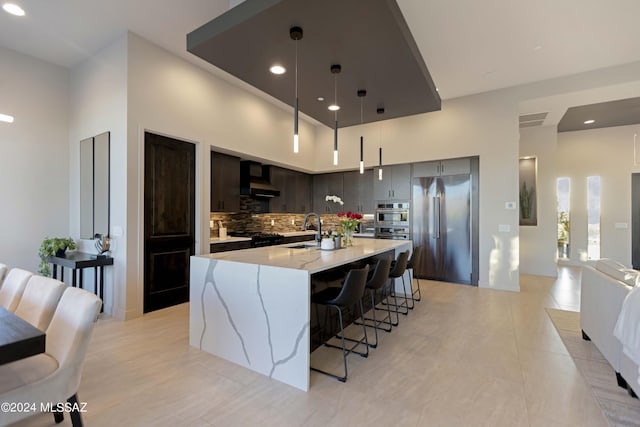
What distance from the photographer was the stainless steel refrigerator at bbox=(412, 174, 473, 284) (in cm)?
545

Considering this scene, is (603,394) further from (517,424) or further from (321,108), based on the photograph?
(321,108)

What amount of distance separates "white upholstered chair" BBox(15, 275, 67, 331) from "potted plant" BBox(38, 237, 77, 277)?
→ 2.30m

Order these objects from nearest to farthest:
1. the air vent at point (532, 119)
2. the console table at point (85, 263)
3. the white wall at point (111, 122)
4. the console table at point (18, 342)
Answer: the console table at point (18, 342), the console table at point (85, 263), the white wall at point (111, 122), the air vent at point (532, 119)

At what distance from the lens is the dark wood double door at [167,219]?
12.7ft

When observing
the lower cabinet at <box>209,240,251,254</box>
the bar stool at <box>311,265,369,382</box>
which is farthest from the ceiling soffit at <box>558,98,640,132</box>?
the lower cabinet at <box>209,240,251,254</box>

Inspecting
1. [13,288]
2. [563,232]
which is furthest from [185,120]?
[563,232]

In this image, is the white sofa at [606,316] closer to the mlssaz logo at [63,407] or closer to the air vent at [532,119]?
the mlssaz logo at [63,407]

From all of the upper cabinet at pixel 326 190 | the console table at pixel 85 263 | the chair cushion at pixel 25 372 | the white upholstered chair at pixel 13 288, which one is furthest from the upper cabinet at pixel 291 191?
the chair cushion at pixel 25 372

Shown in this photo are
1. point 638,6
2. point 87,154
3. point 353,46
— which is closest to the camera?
point 353,46

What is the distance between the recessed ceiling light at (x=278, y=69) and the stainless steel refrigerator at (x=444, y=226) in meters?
3.65

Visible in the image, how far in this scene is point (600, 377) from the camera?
232 cm

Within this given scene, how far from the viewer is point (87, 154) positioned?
4.16 meters

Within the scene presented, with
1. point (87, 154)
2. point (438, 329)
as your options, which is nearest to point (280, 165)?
point (87, 154)

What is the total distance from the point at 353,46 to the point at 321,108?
1565mm
